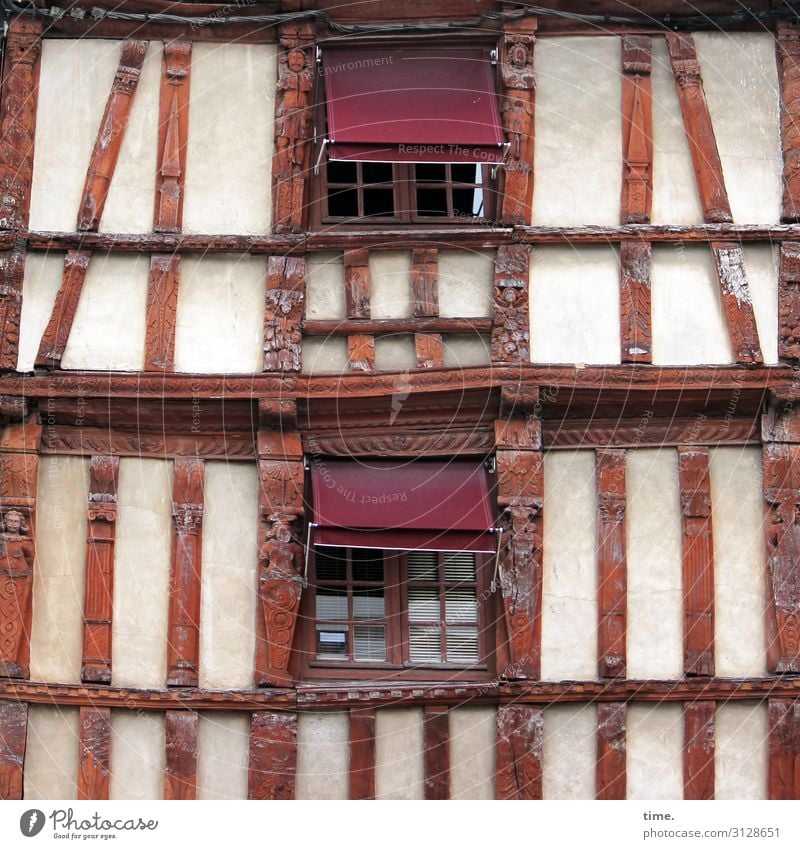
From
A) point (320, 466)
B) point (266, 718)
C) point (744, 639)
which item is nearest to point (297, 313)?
point (320, 466)

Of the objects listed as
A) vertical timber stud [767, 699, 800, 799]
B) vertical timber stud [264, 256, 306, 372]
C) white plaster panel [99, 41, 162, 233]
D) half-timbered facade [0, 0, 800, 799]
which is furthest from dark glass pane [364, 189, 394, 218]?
vertical timber stud [767, 699, 800, 799]

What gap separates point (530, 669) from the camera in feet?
45.4

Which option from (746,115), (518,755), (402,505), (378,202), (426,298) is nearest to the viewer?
(518,755)

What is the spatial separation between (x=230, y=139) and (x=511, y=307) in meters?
2.52

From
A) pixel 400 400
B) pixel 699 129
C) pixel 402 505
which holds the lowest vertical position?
pixel 402 505

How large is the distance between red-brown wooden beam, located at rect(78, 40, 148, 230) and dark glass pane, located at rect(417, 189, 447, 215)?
7.60 ft

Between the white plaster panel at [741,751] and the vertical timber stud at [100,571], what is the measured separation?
440 centimetres

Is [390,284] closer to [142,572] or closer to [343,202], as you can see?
[343,202]

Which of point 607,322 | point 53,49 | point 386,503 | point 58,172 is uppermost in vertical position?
point 53,49

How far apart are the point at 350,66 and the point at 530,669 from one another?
479cm

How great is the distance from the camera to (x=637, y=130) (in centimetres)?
1457

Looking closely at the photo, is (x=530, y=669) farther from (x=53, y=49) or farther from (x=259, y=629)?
(x=53, y=49)

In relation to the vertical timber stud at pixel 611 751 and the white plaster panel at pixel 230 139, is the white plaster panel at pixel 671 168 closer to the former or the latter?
the white plaster panel at pixel 230 139

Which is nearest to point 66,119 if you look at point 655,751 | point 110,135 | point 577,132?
point 110,135
